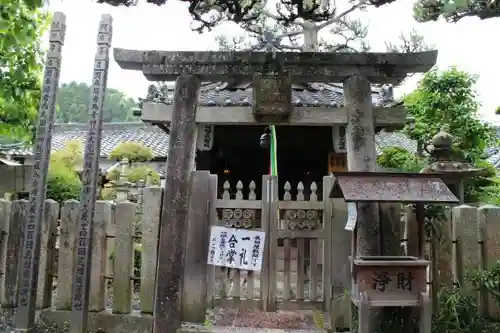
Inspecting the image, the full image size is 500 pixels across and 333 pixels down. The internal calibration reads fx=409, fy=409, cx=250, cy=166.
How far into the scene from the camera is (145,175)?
1251cm

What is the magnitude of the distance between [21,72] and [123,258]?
9.84 feet

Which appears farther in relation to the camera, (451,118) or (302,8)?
(451,118)

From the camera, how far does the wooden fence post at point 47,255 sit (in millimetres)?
5398

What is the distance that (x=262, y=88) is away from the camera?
521cm

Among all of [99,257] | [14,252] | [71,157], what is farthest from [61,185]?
[99,257]

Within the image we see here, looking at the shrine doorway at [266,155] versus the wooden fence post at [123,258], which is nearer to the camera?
the wooden fence post at [123,258]

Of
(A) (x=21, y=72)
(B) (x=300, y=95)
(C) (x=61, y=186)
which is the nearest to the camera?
(A) (x=21, y=72)

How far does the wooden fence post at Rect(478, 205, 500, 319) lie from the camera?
4738mm

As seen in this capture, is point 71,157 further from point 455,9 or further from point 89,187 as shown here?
point 455,9

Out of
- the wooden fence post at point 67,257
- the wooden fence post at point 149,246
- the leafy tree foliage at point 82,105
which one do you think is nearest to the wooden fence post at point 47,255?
the wooden fence post at point 67,257

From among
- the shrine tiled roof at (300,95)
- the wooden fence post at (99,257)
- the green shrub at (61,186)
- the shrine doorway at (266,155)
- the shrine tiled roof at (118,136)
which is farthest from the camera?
the shrine tiled roof at (118,136)

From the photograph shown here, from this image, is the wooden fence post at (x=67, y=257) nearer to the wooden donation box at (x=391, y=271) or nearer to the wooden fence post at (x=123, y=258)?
the wooden fence post at (x=123, y=258)

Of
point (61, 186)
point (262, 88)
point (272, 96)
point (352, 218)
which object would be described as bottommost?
point (352, 218)

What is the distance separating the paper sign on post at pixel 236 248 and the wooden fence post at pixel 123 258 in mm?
1054
